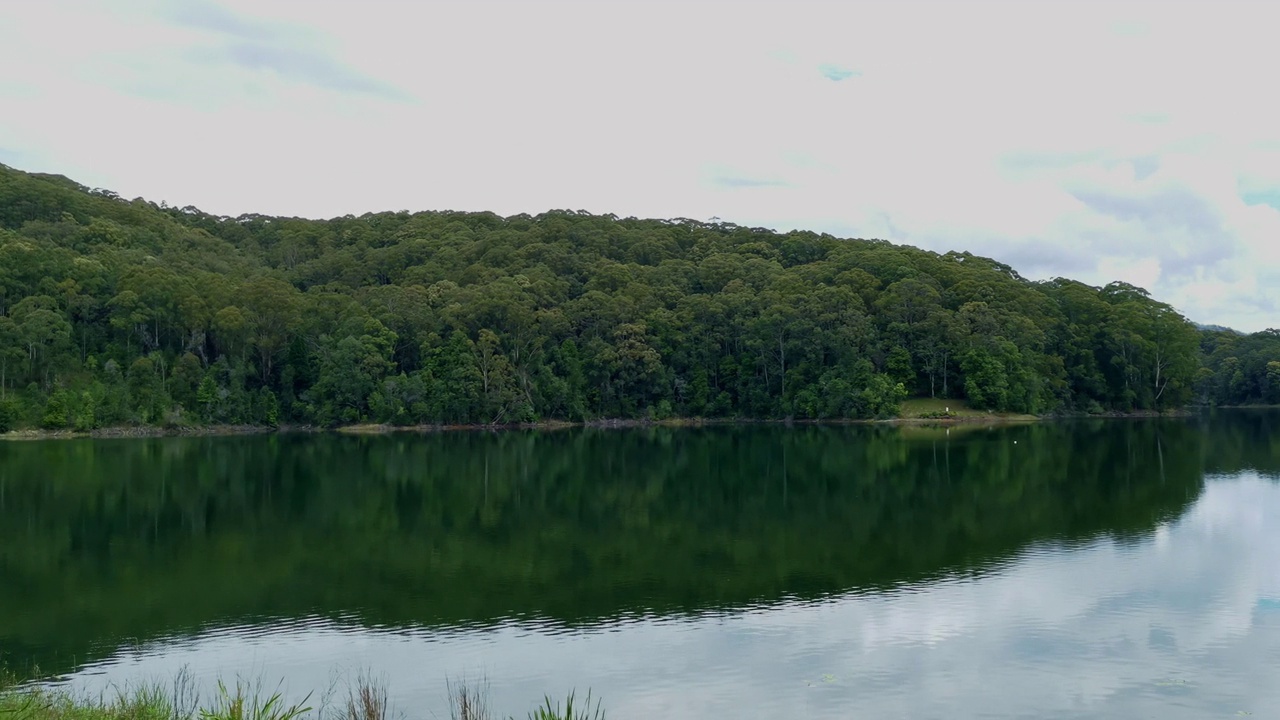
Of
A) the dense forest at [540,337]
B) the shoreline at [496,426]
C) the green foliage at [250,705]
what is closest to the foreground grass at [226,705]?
the green foliage at [250,705]

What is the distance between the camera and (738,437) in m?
64.7

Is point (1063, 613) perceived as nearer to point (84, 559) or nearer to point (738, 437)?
point (84, 559)

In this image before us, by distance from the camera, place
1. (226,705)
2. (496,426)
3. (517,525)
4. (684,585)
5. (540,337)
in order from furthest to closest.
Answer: (540,337) < (496,426) < (517,525) < (684,585) < (226,705)

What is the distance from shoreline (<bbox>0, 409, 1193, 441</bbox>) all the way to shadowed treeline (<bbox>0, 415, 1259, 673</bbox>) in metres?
12.6

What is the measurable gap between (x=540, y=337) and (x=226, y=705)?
225 feet

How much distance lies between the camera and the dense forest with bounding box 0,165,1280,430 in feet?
237

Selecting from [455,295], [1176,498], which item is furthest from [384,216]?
[1176,498]

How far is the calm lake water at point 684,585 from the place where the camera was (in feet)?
46.3

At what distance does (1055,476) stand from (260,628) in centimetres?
3042

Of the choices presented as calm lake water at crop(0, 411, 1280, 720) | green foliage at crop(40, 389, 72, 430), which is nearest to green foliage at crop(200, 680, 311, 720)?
calm lake water at crop(0, 411, 1280, 720)

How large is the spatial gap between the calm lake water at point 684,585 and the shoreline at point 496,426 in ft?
89.7

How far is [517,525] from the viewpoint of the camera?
2869 centimetres

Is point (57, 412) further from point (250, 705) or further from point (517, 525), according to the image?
point (250, 705)

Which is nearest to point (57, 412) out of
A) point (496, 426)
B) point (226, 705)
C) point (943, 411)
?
point (496, 426)
